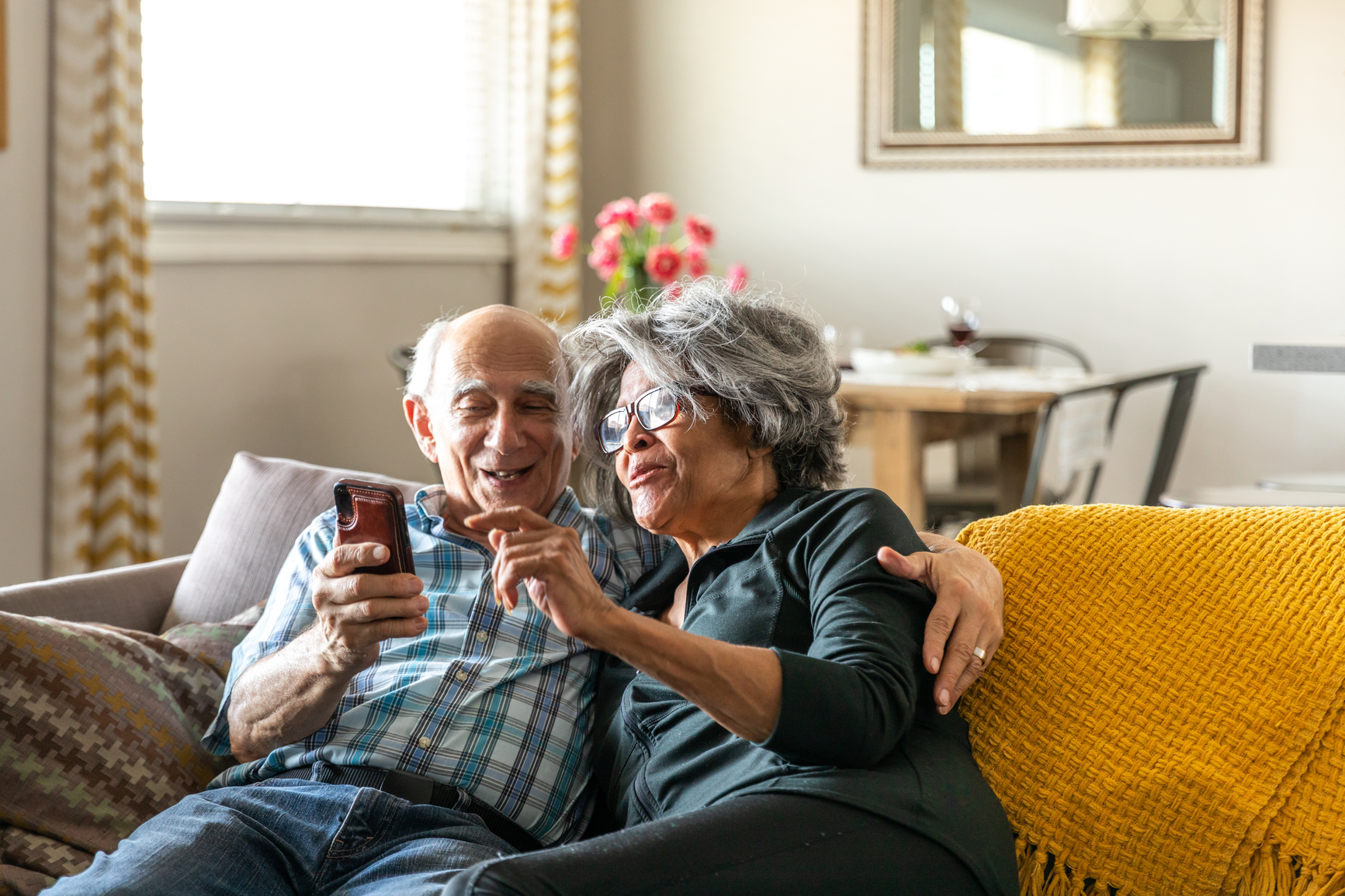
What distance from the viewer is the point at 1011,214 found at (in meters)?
4.45

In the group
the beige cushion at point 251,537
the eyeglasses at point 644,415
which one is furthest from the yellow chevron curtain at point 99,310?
the eyeglasses at point 644,415

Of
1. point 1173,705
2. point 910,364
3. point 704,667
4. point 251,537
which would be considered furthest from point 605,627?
point 910,364

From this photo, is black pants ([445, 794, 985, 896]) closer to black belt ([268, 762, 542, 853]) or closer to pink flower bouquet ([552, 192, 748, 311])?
black belt ([268, 762, 542, 853])

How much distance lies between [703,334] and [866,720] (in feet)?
1.73

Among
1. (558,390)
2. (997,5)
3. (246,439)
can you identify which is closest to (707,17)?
(997,5)

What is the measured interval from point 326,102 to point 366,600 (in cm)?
303

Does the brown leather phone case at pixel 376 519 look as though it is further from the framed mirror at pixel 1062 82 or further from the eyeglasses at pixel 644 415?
the framed mirror at pixel 1062 82

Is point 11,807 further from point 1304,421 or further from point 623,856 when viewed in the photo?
point 1304,421

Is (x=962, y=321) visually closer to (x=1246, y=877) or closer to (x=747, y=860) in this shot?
(x=1246, y=877)

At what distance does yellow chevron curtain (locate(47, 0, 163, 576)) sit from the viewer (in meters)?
2.93

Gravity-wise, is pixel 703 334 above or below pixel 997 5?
below

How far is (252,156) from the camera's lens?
12.1 feet

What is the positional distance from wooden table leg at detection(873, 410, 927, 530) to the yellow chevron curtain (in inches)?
71.2

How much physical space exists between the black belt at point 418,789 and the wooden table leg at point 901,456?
1.99 metres
